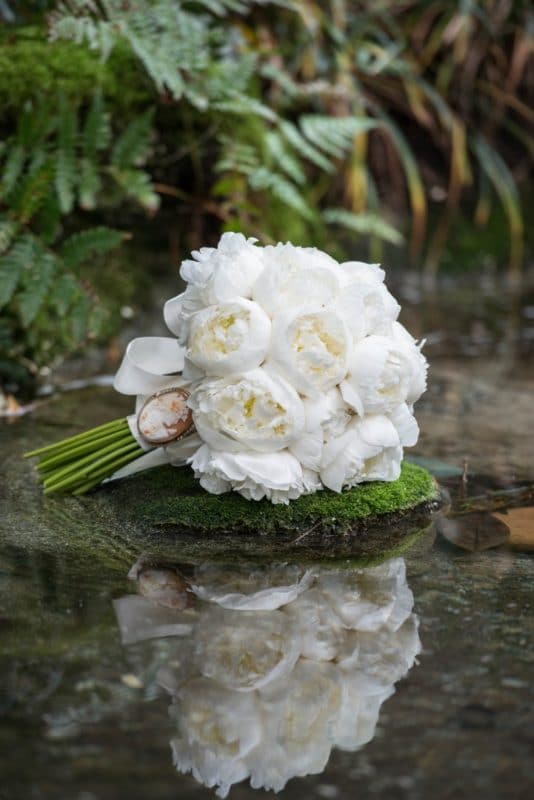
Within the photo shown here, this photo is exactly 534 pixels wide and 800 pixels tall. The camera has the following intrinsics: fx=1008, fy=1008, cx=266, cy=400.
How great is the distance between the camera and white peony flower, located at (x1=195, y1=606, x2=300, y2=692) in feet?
3.97

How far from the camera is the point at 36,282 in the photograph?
2.56 m

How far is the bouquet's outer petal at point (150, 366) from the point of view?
1.87 meters

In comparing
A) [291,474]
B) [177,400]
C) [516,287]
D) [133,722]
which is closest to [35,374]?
[177,400]

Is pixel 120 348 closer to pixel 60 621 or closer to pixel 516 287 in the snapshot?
pixel 60 621

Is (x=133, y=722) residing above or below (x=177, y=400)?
above

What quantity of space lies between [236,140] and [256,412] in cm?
204

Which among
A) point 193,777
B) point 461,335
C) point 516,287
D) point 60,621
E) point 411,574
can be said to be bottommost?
point 516,287

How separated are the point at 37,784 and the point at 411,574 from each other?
76 centimetres

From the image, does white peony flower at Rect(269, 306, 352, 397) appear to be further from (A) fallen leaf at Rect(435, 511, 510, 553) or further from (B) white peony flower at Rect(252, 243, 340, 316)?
(A) fallen leaf at Rect(435, 511, 510, 553)

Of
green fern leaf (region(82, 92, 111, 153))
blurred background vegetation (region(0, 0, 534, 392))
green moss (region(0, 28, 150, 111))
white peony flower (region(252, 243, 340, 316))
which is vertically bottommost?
blurred background vegetation (region(0, 0, 534, 392))

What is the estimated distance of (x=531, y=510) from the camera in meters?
1.95

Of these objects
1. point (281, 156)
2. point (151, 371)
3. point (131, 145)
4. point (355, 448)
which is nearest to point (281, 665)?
point (355, 448)

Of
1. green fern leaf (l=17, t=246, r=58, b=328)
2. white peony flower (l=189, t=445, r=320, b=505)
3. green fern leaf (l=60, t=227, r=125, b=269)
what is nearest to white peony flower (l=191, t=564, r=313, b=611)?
white peony flower (l=189, t=445, r=320, b=505)

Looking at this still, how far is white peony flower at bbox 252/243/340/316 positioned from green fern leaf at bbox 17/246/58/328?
39.2 inches
